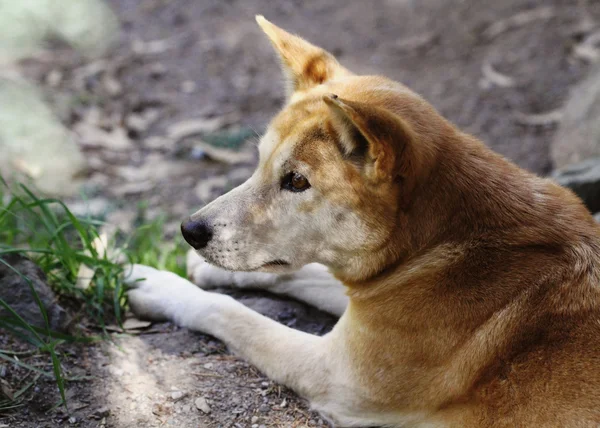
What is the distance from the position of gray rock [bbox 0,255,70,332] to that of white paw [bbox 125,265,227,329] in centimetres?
44

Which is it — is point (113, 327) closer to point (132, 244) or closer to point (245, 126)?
point (132, 244)

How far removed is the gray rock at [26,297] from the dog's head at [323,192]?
852 mm

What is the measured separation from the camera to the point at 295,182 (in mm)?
2904

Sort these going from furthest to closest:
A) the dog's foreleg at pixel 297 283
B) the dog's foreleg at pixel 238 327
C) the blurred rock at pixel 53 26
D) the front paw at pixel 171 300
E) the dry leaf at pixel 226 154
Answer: the blurred rock at pixel 53 26, the dry leaf at pixel 226 154, the dog's foreleg at pixel 297 283, the front paw at pixel 171 300, the dog's foreleg at pixel 238 327

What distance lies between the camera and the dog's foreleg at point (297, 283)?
148 inches

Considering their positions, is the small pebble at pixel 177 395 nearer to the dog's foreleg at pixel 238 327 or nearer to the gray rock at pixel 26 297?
the dog's foreleg at pixel 238 327

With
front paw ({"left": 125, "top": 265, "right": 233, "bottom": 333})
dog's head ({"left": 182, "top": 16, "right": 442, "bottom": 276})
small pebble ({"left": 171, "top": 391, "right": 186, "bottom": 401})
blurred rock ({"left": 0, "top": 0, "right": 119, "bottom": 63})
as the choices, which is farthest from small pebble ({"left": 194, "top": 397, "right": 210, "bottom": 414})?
blurred rock ({"left": 0, "top": 0, "right": 119, "bottom": 63})

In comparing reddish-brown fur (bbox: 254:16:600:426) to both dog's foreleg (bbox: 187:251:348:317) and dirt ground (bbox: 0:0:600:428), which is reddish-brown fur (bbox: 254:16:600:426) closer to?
dog's foreleg (bbox: 187:251:348:317)

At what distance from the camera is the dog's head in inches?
106

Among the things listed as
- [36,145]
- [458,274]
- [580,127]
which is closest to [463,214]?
[458,274]

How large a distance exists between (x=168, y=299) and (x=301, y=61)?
1464 millimetres

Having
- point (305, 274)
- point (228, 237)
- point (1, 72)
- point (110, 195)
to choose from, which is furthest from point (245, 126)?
point (228, 237)

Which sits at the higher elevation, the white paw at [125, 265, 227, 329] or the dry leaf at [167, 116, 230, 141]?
the dry leaf at [167, 116, 230, 141]

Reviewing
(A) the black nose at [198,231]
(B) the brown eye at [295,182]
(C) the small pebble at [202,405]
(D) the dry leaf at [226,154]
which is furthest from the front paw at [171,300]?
(D) the dry leaf at [226,154]
